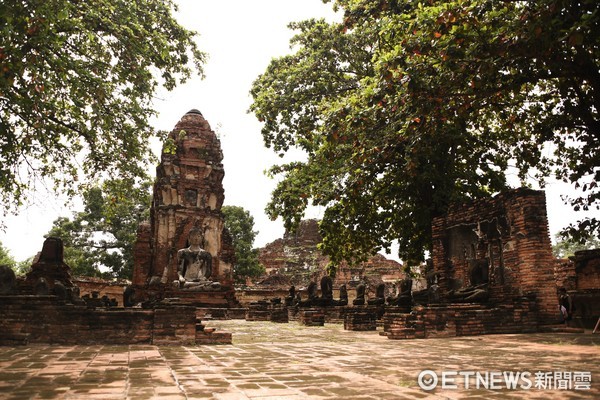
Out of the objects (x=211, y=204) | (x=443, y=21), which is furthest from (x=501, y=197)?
(x=211, y=204)

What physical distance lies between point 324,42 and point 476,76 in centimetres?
968

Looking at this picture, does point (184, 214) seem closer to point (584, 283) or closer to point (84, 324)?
point (84, 324)

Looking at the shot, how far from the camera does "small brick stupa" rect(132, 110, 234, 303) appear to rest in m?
23.8

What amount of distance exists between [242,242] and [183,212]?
46.7 feet

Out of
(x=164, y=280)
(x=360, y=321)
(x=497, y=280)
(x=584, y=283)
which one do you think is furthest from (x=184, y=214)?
(x=584, y=283)

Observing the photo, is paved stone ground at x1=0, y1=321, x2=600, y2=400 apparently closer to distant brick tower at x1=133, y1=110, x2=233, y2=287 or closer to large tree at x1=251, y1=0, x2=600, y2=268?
large tree at x1=251, y1=0, x2=600, y2=268

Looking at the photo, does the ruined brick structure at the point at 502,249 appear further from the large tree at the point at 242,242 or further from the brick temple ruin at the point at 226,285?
the large tree at the point at 242,242

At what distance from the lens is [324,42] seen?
50.8ft

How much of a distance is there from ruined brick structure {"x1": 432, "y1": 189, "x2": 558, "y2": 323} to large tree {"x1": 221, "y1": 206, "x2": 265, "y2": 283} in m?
25.5

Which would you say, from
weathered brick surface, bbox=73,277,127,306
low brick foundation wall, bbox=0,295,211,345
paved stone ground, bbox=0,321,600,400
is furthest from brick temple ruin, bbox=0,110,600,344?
paved stone ground, bbox=0,321,600,400

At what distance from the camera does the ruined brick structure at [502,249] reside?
10594 mm

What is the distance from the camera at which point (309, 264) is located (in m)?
39.7

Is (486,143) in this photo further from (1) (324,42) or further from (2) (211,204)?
(2) (211,204)

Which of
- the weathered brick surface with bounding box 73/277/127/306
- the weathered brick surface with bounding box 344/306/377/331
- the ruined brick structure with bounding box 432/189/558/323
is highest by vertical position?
the ruined brick structure with bounding box 432/189/558/323
